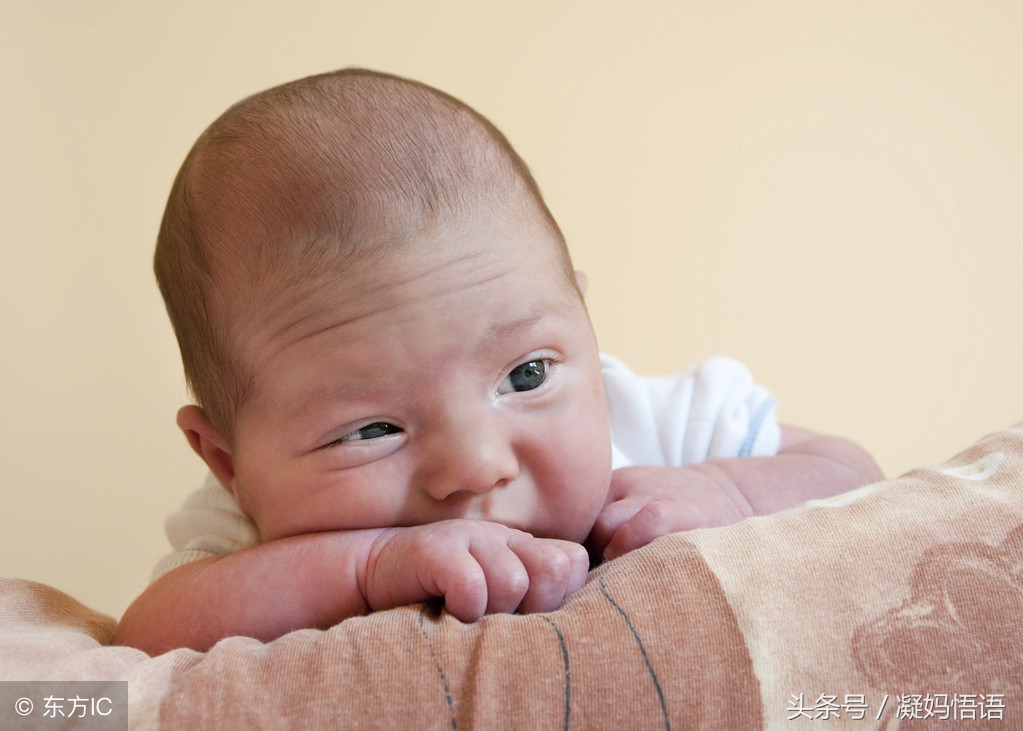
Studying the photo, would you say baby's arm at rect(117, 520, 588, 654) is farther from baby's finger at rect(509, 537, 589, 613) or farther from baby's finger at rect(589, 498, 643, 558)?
baby's finger at rect(589, 498, 643, 558)

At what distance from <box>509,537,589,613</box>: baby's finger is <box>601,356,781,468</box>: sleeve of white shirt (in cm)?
53

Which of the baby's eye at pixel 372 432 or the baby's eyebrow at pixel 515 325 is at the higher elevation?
the baby's eyebrow at pixel 515 325

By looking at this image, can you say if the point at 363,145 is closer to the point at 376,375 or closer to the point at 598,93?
the point at 376,375

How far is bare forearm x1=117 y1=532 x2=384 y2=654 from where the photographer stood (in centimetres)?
67

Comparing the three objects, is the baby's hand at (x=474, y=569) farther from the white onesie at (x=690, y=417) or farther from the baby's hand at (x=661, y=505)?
the white onesie at (x=690, y=417)

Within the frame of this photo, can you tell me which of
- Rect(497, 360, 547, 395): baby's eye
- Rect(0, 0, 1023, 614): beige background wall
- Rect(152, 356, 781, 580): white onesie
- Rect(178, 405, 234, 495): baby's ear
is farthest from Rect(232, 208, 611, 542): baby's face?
Rect(0, 0, 1023, 614): beige background wall

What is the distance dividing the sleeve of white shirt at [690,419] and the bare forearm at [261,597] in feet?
1.71

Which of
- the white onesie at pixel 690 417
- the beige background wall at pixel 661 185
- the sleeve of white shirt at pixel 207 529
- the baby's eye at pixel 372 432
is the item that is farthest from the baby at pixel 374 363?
the beige background wall at pixel 661 185

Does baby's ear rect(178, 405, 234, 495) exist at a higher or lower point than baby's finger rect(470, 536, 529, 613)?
higher

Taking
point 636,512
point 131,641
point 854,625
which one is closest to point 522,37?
point 636,512

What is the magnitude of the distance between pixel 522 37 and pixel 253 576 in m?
1.46

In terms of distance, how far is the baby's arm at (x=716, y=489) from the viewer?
735 millimetres

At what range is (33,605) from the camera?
707 millimetres

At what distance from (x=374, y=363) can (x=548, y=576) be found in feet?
0.70
